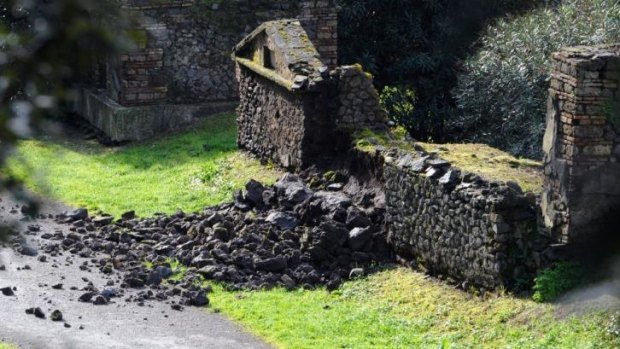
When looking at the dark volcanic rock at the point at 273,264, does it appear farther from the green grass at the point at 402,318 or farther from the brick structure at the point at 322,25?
the brick structure at the point at 322,25

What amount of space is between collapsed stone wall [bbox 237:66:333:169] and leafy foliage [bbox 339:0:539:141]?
139 inches

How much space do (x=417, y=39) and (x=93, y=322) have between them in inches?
468

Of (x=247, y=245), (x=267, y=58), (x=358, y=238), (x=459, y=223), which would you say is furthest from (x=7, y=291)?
(x=267, y=58)

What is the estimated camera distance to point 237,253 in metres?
14.4

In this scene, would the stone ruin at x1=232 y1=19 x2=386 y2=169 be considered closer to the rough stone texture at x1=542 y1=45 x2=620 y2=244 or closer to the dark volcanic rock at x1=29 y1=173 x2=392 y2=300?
the dark volcanic rock at x1=29 y1=173 x2=392 y2=300

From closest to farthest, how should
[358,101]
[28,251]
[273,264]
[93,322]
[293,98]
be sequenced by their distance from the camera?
[93,322] < [273,264] < [28,251] < [358,101] < [293,98]

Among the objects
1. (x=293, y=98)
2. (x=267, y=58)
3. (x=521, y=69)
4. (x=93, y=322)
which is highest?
(x=267, y=58)

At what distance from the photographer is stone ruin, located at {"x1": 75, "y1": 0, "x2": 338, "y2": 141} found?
2295 centimetres

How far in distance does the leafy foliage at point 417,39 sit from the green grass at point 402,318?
9328 mm

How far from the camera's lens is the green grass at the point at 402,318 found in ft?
35.5

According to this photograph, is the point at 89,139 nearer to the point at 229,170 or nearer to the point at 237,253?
the point at 229,170

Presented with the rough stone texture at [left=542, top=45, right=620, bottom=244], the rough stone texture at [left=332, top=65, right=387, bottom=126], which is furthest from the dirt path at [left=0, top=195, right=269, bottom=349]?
the rough stone texture at [left=332, top=65, right=387, bottom=126]

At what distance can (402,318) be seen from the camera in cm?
1225

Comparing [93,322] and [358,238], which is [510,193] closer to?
[358,238]
